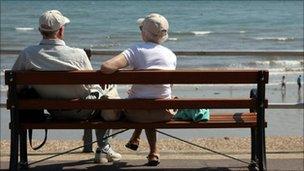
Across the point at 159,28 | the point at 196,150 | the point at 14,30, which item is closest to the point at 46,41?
the point at 159,28

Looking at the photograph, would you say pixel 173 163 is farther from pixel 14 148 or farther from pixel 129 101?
pixel 14 148

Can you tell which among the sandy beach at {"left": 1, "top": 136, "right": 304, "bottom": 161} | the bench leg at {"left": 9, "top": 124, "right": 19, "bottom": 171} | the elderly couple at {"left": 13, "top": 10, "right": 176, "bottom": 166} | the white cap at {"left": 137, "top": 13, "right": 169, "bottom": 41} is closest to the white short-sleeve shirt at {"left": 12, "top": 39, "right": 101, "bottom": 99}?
the elderly couple at {"left": 13, "top": 10, "right": 176, "bottom": 166}

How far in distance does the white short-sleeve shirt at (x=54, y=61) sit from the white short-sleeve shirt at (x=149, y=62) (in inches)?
14.7

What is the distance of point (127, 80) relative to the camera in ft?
17.4

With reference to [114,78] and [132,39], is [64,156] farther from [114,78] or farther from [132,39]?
[132,39]

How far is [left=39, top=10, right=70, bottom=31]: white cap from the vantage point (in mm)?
5473

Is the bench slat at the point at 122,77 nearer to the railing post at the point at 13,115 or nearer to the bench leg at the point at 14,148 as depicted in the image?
the railing post at the point at 13,115

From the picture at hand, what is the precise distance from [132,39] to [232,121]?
3367 cm

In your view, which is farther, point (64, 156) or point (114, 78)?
point (64, 156)

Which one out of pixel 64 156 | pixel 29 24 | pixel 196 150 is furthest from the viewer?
pixel 29 24

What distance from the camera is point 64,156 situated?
261 inches

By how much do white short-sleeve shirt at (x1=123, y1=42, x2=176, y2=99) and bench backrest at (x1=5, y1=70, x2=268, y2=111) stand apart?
0.19m

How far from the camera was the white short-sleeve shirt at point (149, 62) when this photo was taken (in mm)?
5555

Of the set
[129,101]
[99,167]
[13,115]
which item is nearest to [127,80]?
[129,101]
